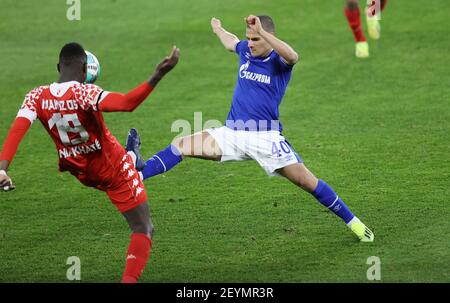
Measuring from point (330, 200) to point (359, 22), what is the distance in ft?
28.8

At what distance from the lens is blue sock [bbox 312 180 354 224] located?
9.23 meters

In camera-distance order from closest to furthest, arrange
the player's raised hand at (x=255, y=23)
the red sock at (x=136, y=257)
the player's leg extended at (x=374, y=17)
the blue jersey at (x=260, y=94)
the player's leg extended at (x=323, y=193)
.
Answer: the red sock at (x=136, y=257) → the player's raised hand at (x=255, y=23) → the player's leg extended at (x=323, y=193) → the blue jersey at (x=260, y=94) → the player's leg extended at (x=374, y=17)

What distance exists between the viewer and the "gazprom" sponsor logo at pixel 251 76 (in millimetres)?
9305

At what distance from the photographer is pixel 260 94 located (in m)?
9.34

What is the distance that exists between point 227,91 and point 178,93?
35.5 inches

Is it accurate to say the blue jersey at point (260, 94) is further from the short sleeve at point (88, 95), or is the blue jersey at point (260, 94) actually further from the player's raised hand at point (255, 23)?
the short sleeve at point (88, 95)

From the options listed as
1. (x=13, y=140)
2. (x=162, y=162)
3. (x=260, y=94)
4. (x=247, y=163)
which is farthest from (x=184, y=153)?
(x=247, y=163)

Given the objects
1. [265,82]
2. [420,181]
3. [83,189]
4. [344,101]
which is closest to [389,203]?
[420,181]

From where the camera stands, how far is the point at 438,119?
46.5 feet

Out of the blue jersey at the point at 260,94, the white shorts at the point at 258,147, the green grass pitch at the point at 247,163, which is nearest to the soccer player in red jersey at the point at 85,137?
the green grass pitch at the point at 247,163

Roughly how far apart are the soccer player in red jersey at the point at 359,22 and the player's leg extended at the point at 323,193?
867 cm

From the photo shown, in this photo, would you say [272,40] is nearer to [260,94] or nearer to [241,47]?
[260,94]
